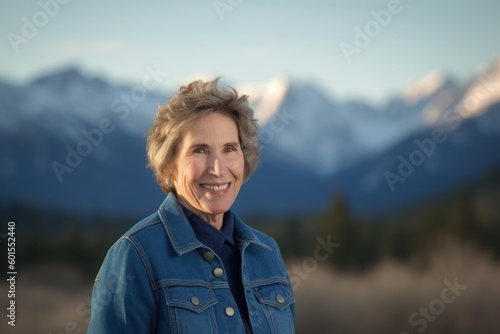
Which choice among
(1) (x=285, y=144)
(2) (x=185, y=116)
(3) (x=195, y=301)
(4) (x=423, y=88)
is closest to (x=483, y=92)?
(4) (x=423, y=88)

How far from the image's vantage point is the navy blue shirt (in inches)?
65.0

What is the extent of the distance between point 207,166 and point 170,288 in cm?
31

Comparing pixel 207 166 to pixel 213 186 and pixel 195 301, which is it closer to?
pixel 213 186

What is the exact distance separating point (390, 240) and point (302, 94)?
149cm

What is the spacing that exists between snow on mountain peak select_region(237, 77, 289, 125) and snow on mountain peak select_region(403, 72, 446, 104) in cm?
114

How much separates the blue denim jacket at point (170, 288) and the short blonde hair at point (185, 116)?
3.9 inches

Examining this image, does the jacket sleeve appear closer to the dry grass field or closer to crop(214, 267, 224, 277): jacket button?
crop(214, 267, 224, 277): jacket button

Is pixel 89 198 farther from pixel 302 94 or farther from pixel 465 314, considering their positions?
pixel 465 314

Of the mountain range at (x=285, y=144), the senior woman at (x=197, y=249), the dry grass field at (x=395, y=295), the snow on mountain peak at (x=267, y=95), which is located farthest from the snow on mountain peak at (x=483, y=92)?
the senior woman at (x=197, y=249)

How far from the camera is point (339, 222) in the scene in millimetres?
5781

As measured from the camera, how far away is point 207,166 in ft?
5.41

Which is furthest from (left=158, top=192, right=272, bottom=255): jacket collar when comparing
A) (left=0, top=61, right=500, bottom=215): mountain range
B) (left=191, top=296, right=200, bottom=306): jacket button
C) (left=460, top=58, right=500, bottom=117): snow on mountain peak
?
(left=460, top=58, right=500, bottom=117): snow on mountain peak

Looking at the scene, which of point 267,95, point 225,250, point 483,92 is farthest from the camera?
point 483,92

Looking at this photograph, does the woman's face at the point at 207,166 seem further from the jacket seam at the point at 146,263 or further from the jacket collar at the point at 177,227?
the jacket seam at the point at 146,263
